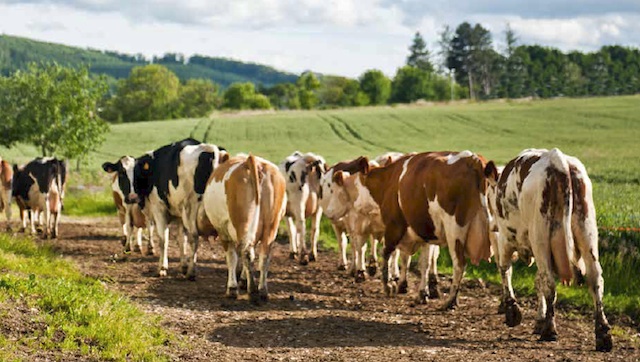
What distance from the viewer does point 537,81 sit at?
145 metres

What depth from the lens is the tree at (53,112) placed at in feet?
135

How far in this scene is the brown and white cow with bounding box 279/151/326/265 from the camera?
1927 cm

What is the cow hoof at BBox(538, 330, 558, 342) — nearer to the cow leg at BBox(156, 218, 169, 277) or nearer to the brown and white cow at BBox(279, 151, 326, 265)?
the cow leg at BBox(156, 218, 169, 277)

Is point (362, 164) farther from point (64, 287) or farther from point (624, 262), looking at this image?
point (64, 287)

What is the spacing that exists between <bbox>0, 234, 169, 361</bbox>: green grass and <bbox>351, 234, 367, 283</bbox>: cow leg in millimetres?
5337

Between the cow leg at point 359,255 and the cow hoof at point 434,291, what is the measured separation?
77.7 inches

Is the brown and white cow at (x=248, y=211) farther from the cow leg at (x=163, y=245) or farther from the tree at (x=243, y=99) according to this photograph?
the tree at (x=243, y=99)

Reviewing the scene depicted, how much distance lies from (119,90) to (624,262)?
138 metres

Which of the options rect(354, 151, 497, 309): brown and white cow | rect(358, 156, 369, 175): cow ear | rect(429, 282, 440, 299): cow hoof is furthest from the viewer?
rect(358, 156, 369, 175): cow ear

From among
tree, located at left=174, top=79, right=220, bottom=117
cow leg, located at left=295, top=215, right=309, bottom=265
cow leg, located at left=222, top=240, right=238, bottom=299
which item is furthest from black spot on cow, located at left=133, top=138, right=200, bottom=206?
tree, located at left=174, top=79, right=220, bottom=117

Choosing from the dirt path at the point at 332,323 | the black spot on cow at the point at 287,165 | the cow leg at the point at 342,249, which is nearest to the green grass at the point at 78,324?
the dirt path at the point at 332,323

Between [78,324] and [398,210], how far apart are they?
20.5 feet

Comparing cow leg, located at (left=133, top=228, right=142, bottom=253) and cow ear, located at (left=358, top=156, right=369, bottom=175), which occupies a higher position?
cow ear, located at (left=358, top=156, right=369, bottom=175)

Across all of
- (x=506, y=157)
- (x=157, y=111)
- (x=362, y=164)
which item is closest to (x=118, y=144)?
(x=506, y=157)
